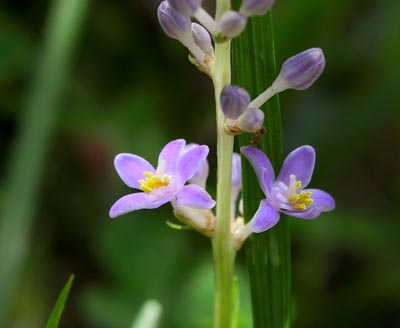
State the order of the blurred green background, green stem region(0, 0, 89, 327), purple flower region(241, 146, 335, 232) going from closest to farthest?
purple flower region(241, 146, 335, 232), green stem region(0, 0, 89, 327), the blurred green background

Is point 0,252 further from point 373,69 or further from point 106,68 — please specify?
point 373,69

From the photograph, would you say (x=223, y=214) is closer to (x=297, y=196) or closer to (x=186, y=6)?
(x=297, y=196)

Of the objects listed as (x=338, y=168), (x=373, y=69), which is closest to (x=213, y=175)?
(x=338, y=168)

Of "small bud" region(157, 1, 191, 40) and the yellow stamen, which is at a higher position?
"small bud" region(157, 1, 191, 40)

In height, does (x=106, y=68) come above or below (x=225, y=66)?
above

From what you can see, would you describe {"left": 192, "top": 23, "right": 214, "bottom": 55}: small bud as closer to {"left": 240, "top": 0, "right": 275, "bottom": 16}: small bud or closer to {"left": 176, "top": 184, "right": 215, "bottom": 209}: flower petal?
{"left": 240, "top": 0, "right": 275, "bottom": 16}: small bud

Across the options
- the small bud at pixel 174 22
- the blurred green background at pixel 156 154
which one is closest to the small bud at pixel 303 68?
the small bud at pixel 174 22

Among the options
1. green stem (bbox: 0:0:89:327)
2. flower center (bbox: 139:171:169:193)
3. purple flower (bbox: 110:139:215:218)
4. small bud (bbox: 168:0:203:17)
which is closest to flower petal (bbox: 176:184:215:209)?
purple flower (bbox: 110:139:215:218)

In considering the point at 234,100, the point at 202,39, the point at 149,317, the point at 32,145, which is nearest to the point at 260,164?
the point at 234,100
